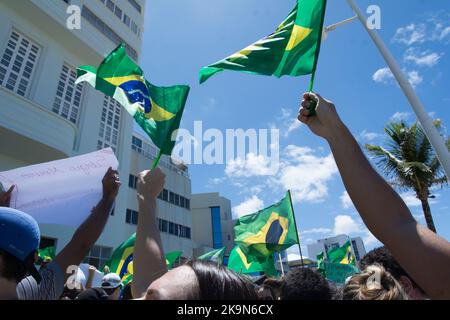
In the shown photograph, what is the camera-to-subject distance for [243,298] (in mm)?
1235

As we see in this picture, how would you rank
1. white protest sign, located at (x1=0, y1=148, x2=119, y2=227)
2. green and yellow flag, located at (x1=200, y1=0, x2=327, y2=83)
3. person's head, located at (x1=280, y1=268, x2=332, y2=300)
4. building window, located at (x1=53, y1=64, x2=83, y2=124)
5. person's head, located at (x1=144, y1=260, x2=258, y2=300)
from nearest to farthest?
person's head, located at (x1=144, y1=260, x2=258, y2=300)
person's head, located at (x1=280, y1=268, x2=332, y2=300)
white protest sign, located at (x1=0, y1=148, x2=119, y2=227)
green and yellow flag, located at (x1=200, y1=0, x2=327, y2=83)
building window, located at (x1=53, y1=64, x2=83, y2=124)

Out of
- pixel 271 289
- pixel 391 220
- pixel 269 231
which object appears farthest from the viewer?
pixel 269 231

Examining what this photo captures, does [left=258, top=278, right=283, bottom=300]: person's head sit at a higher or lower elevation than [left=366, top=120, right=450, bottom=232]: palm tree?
lower

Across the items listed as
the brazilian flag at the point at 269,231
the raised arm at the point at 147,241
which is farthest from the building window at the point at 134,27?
the raised arm at the point at 147,241

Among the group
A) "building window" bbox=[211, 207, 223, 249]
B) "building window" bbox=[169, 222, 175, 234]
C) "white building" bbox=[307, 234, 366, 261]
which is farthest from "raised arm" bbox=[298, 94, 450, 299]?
"white building" bbox=[307, 234, 366, 261]

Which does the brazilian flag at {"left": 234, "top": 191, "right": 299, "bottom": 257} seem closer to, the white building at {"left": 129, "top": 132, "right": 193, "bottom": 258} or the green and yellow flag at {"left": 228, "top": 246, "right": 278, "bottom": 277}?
the green and yellow flag at {"left": 228, "top": 246, "right": 278, "bottom": 277}

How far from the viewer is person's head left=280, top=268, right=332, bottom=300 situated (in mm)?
2473

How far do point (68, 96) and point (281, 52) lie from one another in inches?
691

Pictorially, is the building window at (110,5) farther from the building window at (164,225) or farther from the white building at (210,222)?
the white building at (210,222)

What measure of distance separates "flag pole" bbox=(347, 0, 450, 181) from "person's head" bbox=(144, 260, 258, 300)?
13.6 feet

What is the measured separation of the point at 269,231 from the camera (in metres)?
10.0

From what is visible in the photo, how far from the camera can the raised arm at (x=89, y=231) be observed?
7.30 ft

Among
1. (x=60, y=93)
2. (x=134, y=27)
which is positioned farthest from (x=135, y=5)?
(x=60, y=93)

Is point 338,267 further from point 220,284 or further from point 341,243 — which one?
point 341,243
